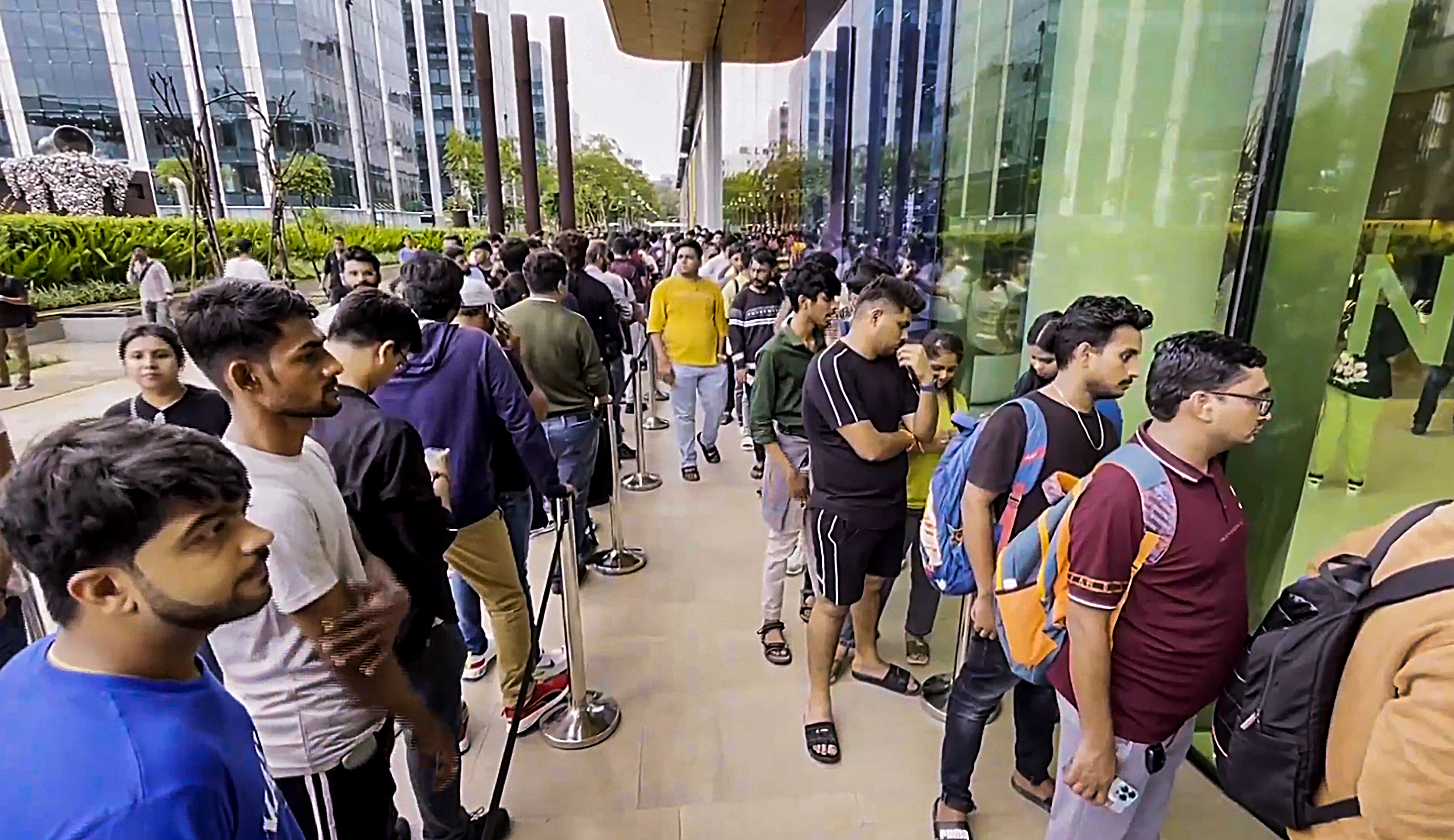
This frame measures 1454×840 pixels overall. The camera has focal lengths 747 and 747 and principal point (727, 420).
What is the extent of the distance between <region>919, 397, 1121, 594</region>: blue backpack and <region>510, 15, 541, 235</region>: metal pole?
21641 millimetres

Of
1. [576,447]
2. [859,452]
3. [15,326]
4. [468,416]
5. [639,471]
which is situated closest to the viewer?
[859,452]

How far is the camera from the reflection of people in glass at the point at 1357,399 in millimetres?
2348

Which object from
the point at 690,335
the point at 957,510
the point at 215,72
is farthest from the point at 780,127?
the point at 215,72

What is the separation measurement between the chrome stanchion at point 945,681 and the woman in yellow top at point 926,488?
190mm

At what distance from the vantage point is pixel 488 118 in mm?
22531

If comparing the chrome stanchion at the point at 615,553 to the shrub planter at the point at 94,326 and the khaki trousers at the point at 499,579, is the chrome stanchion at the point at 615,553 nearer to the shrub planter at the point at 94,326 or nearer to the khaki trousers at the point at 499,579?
the khaki trousers at the point at 499,579

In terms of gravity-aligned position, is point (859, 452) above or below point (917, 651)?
above

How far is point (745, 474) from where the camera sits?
606 centimetres

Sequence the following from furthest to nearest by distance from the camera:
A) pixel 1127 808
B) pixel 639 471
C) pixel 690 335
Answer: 1. pixel 639 471
2. pixel 690 335
3. pixel 1127 808

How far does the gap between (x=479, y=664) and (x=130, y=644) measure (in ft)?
8.75

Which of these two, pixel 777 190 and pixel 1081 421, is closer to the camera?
pixel 1081 421

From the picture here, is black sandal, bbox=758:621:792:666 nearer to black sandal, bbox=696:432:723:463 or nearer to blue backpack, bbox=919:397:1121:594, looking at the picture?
blue backpack, bbox=919:397:1121:594

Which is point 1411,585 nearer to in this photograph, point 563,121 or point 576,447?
point 576,447

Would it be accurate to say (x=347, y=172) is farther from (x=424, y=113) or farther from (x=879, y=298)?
(x=879, y=298)
